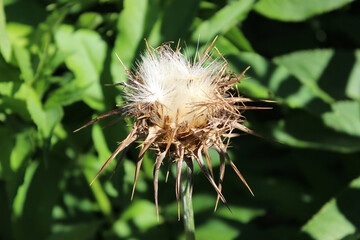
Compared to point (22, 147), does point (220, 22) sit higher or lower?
higher

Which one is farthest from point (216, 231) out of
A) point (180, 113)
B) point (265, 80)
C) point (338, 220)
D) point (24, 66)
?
point (24, 66)

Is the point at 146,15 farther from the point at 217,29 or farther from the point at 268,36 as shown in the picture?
the point at 268,36

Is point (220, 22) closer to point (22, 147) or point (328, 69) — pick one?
point (328, 69)

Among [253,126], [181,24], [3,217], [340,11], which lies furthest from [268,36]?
[3,217]

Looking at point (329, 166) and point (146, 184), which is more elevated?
point (146, 184)

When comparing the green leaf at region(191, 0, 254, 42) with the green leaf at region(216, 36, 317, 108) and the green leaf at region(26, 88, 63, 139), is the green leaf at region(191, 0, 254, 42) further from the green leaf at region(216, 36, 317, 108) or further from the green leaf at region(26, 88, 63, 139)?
the green leaf at region(26, 88, 63, 139)

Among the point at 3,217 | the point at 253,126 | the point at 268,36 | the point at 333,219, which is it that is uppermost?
the point at 268,36
